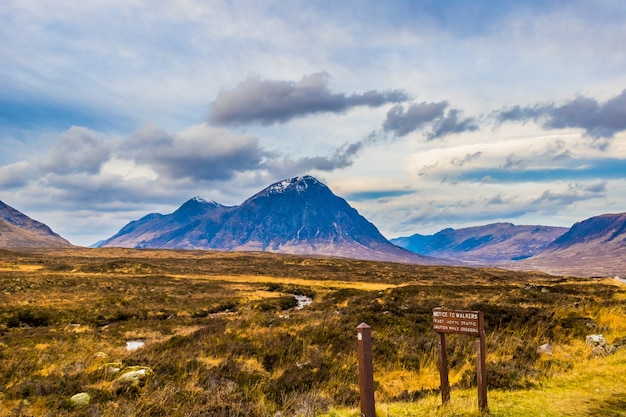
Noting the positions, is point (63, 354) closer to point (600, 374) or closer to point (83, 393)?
point (83, 393)

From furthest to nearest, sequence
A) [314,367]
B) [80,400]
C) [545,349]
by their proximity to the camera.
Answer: [545,349], [314,367], [80,400]

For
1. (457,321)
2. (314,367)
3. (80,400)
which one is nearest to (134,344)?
(314,367)

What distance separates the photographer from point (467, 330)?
8000 mm

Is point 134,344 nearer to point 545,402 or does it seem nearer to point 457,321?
point 457,321

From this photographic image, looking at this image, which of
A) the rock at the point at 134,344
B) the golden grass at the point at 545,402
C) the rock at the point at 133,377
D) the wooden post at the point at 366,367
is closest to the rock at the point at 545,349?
the golden grass at the point at 545,402

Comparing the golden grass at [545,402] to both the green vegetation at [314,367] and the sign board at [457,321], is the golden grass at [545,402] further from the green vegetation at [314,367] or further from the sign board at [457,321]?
the sign board at [457,321]

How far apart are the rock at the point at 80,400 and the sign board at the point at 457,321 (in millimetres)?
7399

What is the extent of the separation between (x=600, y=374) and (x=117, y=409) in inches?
440

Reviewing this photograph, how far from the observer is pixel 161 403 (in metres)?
8.90

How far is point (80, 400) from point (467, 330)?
8.02 metres

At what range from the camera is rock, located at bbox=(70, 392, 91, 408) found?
29.4ft

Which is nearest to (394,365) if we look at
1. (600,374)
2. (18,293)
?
(600,374)

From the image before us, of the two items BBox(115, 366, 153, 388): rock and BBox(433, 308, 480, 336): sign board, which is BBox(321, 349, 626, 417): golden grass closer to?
BBox(433, 308, 480, 336): sign board

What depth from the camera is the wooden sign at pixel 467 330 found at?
793 centimetres
